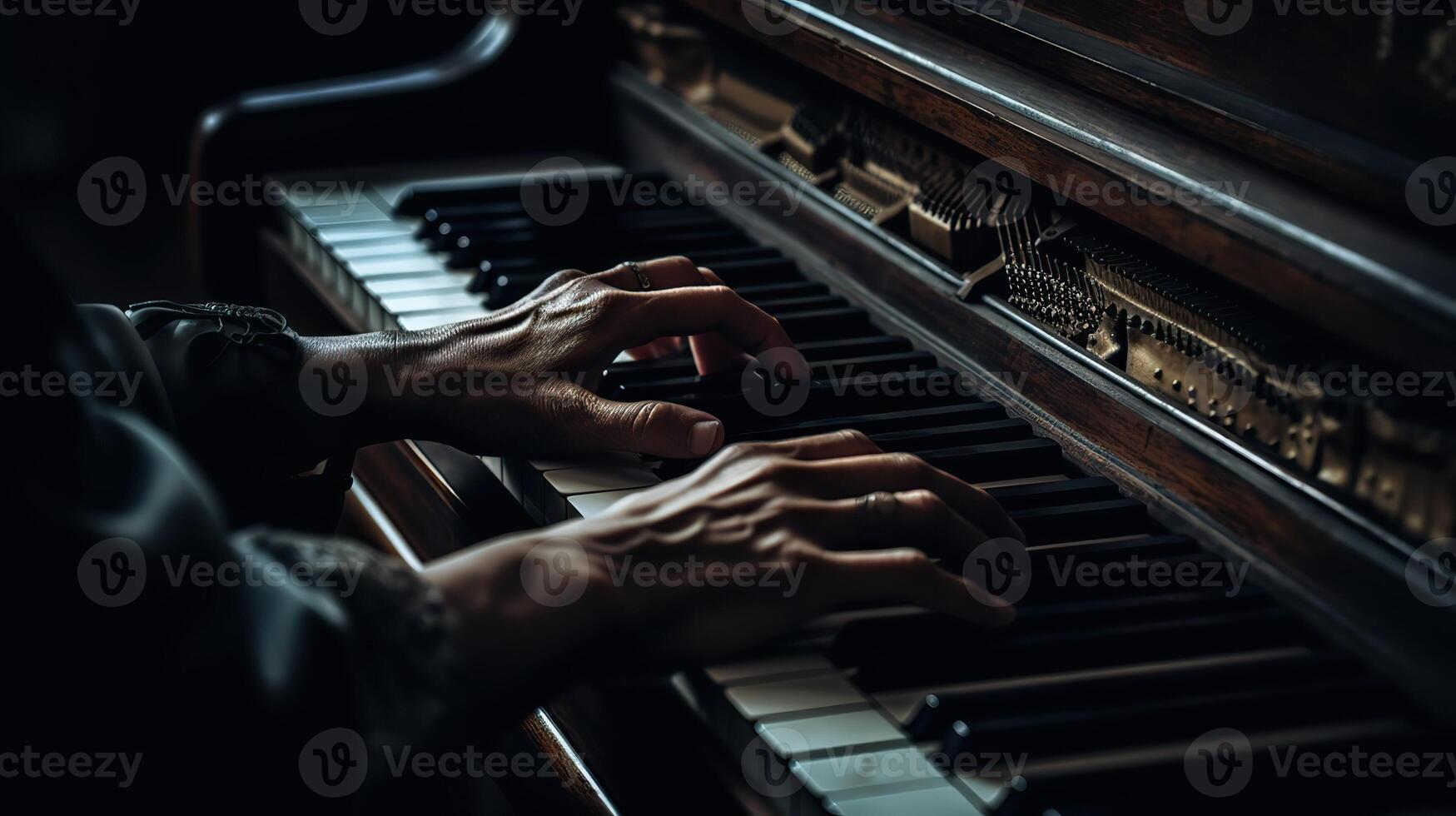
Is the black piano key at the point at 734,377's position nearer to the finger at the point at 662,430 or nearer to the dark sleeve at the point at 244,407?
the finger at the point at 662,430

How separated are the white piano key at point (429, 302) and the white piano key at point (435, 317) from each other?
12 millimetres

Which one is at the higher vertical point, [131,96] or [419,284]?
[419,284]

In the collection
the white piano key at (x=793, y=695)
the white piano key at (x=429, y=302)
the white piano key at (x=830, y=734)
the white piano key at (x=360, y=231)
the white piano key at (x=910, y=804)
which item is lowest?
the white piano key at (x=360, y=231)

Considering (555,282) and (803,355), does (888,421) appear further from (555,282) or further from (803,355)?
(555,282)

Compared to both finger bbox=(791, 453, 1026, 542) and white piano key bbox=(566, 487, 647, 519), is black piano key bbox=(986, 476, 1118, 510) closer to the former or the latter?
finger bbox=(791, 453, 1026, 542)

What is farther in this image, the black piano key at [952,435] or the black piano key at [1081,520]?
the black piano key at [952,435]

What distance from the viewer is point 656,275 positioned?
1891 millimetres

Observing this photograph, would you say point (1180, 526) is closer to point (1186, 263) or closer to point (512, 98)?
point (1186, 263)

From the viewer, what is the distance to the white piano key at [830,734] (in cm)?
112

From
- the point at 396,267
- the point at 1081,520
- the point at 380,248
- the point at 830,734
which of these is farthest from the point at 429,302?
the point at 830,734

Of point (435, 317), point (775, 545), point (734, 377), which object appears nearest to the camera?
point (775, 545)

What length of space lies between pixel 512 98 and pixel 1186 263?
1.94 m

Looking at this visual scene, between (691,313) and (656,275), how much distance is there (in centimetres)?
13

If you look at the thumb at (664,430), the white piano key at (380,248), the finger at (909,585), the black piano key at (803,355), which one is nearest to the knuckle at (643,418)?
the thumb at (664,430)
